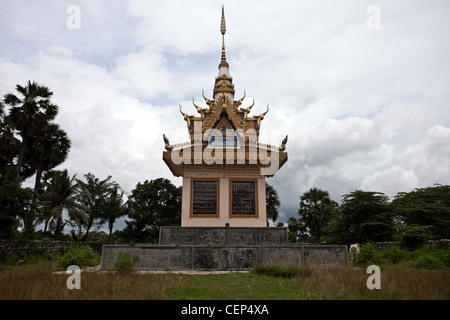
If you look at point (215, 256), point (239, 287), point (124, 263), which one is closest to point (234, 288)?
point (239, 287)

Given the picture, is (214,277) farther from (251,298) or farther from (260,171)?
(260,171)

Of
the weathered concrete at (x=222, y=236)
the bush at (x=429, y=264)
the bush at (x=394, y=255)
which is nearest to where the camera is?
the bush at (x=429, y=264)

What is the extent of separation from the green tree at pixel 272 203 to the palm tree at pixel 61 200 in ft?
69.0

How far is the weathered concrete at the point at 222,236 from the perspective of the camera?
15.4 metres

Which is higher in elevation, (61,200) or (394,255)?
(61,200)

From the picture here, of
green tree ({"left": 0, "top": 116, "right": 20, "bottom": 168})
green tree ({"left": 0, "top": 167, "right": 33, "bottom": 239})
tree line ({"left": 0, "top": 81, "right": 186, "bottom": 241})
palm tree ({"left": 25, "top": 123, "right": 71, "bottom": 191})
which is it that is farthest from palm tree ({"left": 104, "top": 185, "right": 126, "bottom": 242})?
green tree ({"left": 0, "top": 167, "right": 33, "bottom": 239})

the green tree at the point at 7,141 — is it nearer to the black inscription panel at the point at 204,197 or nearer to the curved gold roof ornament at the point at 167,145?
the curved gold roof ornament at the point at 167,145

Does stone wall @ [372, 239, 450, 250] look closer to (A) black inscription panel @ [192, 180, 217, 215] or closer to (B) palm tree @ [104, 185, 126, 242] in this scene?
(A) black inscription panel @ [192, 180, 217, 215]

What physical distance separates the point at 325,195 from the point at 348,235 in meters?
11.5

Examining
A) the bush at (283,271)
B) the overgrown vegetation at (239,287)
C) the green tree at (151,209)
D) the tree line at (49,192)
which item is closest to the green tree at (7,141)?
the tree line at (49,192)

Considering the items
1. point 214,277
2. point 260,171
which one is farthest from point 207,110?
point 214,277

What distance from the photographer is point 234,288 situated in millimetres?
8336

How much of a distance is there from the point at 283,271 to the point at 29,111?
1050 inches

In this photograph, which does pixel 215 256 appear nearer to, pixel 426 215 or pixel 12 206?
pixel 12 206
